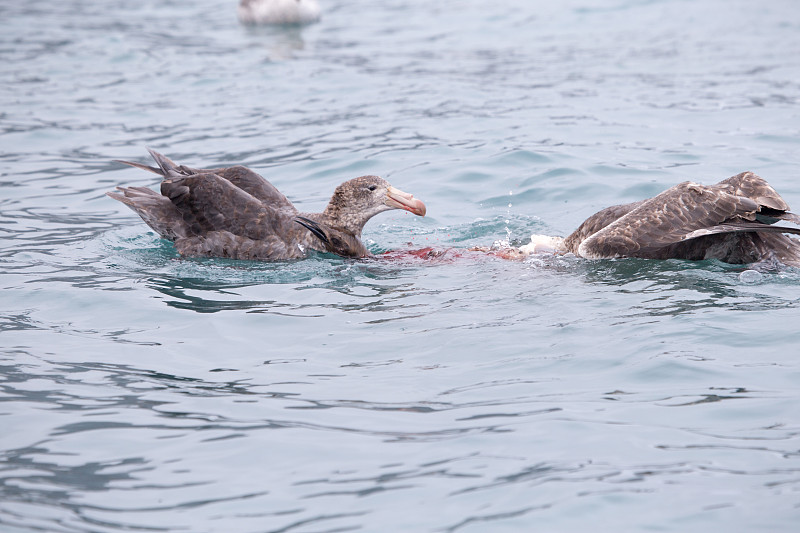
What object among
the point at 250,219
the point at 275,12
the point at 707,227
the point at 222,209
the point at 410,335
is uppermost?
the point at 275,12

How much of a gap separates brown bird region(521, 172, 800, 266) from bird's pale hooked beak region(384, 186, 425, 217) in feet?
4.56

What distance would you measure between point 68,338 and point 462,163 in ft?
20.5

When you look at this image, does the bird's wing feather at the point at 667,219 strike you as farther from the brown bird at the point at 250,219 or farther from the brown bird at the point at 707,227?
the brown bird at the point at 250,219

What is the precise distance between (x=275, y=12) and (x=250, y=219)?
49.9 ft

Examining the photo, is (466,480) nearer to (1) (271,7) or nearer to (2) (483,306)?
(2) (483,306)

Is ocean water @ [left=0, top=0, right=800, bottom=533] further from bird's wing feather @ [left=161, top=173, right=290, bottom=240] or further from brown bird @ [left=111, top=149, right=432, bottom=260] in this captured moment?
bird's wing feather @ [left=161, top=173, right=290, bottom=240]

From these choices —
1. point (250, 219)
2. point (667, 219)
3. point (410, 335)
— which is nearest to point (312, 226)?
point (250, 219)

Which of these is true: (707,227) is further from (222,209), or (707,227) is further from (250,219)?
(222,209)

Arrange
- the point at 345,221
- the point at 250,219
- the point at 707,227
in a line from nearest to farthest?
the point at 707,227 → the point at 250,219 → the point at 345,221

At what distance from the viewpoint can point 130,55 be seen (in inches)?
733

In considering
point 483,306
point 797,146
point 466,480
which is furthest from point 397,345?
point 797,146

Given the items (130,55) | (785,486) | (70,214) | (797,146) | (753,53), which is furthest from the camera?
(130,55)

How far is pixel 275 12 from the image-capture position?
73.5ft

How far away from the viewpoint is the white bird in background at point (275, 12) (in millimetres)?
22438
